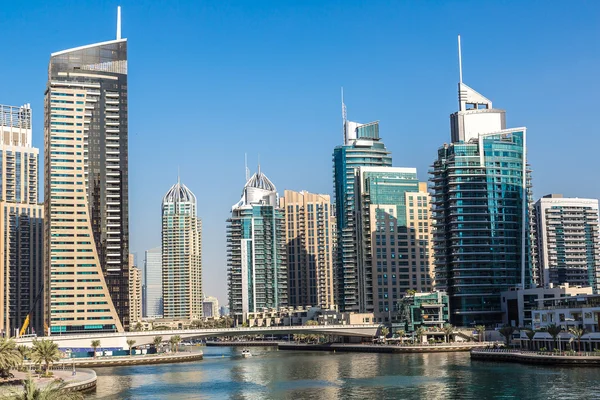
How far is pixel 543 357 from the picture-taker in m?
154

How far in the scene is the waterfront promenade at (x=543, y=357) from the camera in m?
148

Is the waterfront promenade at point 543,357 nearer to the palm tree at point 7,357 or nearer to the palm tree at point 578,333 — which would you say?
the palm tree at point 578,333

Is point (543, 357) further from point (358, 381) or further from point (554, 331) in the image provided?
point (358, 381)

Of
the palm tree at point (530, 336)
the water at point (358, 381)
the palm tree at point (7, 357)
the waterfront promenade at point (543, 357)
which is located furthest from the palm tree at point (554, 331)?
the palm tree at point (7, 357)

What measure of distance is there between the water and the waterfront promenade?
3799mm

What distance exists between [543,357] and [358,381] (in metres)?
36.5

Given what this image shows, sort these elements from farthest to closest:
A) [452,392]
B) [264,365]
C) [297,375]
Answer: [264,365]
[297,375]
[452,392]

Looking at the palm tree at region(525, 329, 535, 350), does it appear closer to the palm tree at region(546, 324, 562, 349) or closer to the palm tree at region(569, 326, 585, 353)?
the palm tree at region(546, 324, 562, 349)

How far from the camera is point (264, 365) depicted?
18775 cm

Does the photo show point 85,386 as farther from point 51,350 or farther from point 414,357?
point 414,357

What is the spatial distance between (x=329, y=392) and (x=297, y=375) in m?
32.2

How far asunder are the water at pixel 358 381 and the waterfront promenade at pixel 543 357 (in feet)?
12.5

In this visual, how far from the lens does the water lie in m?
118

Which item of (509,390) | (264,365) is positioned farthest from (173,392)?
(264,365)
